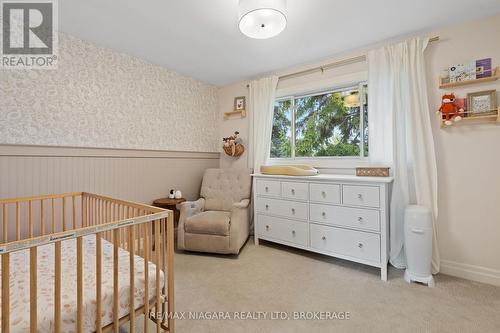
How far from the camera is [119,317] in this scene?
1159mm

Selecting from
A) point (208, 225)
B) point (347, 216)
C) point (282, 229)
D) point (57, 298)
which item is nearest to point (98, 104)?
point (208, 225)

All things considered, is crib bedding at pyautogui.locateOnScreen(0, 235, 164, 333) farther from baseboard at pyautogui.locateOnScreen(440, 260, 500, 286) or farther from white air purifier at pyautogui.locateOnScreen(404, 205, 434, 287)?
baseboard at pyautogui.locateOnScreen(440, 260, 500, 286)

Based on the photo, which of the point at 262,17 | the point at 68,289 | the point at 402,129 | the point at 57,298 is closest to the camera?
the point at 57,298

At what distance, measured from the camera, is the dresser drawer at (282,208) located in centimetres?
259

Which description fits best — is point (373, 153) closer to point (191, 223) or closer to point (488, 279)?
point (488, 279)

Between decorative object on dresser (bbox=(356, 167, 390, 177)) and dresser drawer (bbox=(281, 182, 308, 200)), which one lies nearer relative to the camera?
decorative object on dresser (bbox=(356, 167, 390, 177))

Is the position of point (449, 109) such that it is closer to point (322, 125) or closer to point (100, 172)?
point (322, 125)

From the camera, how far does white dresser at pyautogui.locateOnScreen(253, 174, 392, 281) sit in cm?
213

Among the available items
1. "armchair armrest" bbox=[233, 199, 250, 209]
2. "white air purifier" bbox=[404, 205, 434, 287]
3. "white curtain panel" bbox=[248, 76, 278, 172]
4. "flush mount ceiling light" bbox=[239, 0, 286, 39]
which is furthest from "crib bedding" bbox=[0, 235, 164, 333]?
"white curtain panel" bbox=[248, 76, 278, 172]

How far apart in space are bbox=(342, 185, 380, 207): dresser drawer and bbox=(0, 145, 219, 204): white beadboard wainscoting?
2203 mm

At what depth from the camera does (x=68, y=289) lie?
43.1 inches

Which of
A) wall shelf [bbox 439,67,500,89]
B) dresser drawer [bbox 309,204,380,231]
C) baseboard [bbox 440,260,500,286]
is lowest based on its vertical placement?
baseboard [bbox 440,260,500,286]

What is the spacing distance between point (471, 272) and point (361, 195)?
117 cm

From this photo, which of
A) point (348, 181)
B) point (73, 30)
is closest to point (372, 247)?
point (348, 181)
